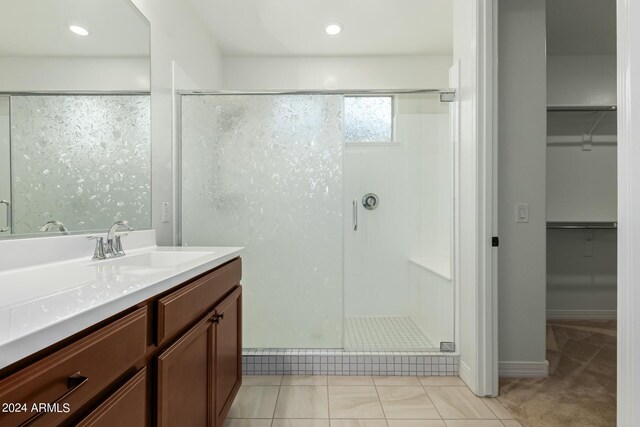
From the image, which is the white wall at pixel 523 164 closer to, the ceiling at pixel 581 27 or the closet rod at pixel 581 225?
the ceiling at pixel 581 27

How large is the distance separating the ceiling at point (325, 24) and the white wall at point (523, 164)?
0.81 meters

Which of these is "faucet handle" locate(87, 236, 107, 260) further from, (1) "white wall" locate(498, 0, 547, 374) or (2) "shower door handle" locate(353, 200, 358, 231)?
(2) "shower door handle" locate(353, 200, 358, 231)

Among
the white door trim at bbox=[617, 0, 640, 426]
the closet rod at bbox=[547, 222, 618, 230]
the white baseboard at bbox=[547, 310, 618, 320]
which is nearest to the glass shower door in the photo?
the closet rod at bbox=[547, 222, 618, 230]

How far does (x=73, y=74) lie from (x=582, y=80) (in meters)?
4.12

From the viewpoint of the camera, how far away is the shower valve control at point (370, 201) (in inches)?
128

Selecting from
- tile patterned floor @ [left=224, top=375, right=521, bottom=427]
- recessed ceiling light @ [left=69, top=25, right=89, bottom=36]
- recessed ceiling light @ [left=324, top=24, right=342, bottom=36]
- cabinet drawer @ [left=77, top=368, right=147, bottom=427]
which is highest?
recessed ceiling light @ [left=324, top=24, right=342, bottom=36]

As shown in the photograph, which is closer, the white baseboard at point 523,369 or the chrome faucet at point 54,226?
the chrome faucet at point 54,226

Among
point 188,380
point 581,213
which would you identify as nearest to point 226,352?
point 188,380

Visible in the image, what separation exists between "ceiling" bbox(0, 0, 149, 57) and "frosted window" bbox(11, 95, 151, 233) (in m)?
0.18

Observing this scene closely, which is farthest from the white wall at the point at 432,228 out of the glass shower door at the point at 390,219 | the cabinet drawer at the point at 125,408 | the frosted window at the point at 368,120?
the cabinet drawer at the point at 125,408

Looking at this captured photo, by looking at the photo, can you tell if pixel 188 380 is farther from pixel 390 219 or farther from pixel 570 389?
pixel 390 219

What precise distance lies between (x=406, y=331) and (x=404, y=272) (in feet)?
2.08

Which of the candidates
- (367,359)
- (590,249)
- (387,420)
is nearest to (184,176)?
(367,359)

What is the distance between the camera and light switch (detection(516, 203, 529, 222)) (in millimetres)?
2094
